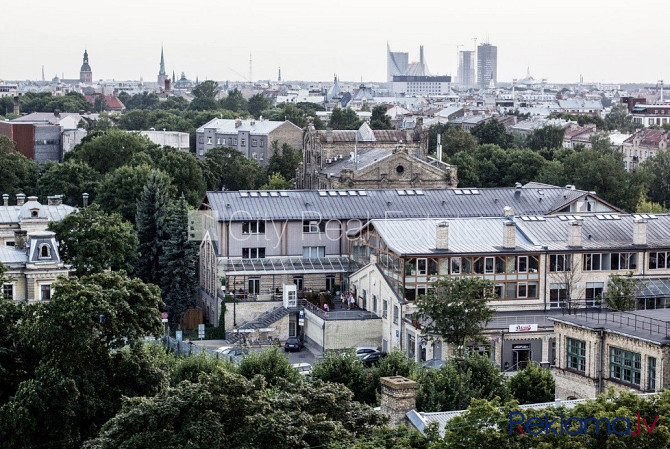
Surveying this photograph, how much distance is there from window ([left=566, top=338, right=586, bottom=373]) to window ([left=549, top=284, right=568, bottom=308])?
53.2 ft

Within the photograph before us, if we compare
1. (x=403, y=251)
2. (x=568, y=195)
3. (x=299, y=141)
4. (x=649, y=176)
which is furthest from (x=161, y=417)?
(x=299, y=141)

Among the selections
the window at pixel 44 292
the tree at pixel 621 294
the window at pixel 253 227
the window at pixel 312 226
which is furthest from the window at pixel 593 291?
the window at pixel 44 292

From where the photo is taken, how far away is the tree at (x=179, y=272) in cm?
6706

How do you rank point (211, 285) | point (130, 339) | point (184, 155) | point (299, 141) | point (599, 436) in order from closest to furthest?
point (599, 436) < point (130, 339) < point (211, 285) < point (184, 155) < point (299, 141)

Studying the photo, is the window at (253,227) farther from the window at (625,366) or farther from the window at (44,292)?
the window at (625,366)

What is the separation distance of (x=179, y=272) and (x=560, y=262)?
20.6m

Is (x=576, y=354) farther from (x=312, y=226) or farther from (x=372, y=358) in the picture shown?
(x=312, y=226)

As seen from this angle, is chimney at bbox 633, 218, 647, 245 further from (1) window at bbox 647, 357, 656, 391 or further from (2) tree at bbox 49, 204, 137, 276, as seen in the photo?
(2) tree at bbox 49, 204, 137, 276

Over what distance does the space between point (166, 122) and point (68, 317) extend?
14408 centimetres

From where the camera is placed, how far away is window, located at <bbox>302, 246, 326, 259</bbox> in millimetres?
65188

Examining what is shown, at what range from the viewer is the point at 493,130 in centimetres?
14762

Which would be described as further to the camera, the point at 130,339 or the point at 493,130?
the point at 493,130

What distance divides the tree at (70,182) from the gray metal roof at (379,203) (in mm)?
29481

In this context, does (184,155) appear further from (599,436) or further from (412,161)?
(599,436)
